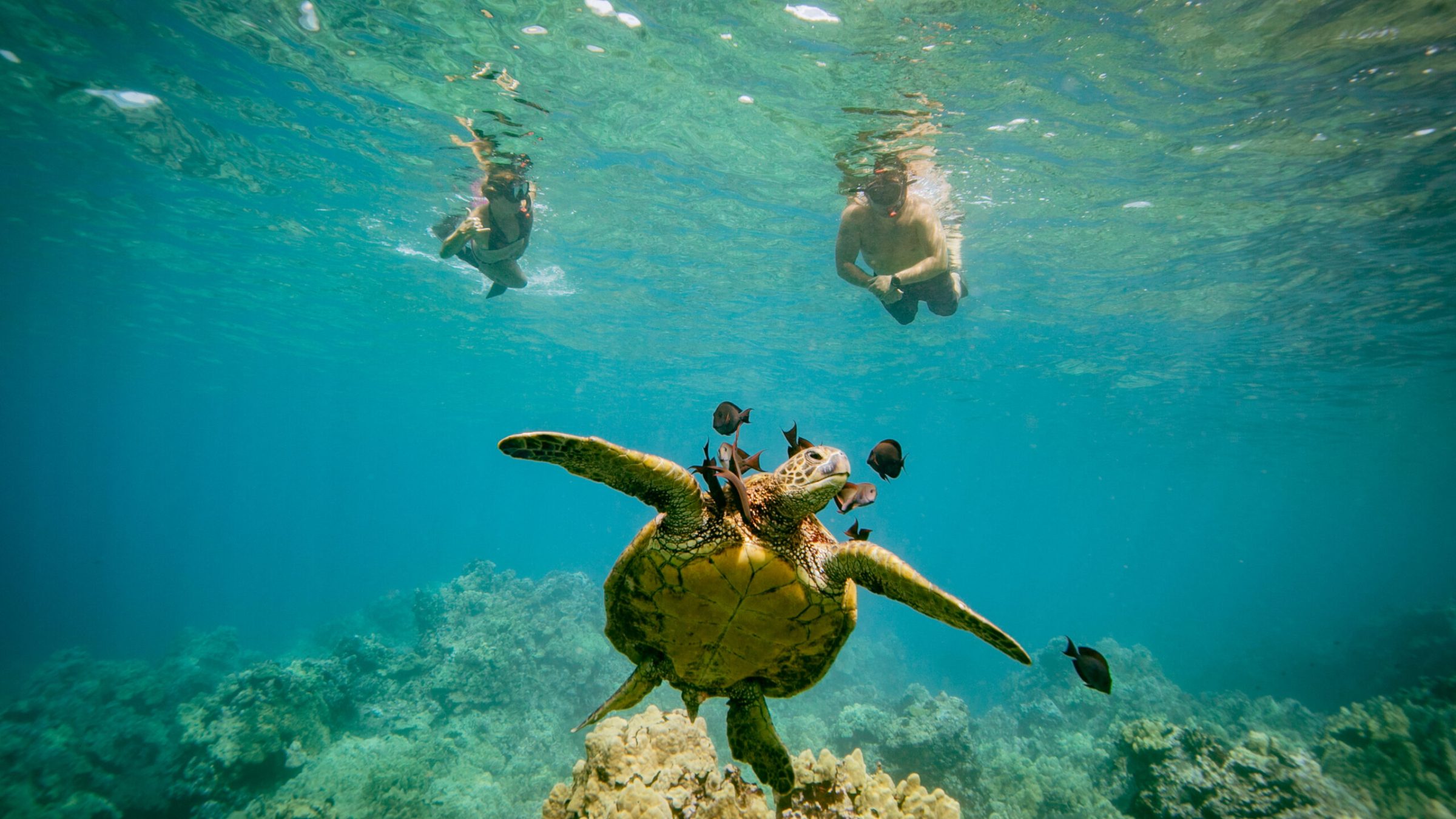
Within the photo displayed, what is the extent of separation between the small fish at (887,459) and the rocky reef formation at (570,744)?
2.23m

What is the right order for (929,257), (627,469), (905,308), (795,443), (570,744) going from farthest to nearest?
(570,744)
(929,257)
(905,308)
(795,443)
(627,469)

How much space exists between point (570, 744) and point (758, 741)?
10.9m

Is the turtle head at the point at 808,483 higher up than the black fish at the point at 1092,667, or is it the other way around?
the turtle head at the point at 808,483

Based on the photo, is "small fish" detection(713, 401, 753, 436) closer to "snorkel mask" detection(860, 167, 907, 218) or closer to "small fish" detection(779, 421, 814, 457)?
"small fish" detection(779, 421, 814, 457)

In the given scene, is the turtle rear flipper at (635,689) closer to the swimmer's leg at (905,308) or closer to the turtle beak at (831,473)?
the turtle beak at (831,473)

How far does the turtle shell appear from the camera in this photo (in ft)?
10.2

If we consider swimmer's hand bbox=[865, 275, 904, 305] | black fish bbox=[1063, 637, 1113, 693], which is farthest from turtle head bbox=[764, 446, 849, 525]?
swimmer's hand bbox=[865, 275, 904, 305]

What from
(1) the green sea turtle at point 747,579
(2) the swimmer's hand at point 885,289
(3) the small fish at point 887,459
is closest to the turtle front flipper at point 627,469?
(1) the green sea turtle at point 747,579

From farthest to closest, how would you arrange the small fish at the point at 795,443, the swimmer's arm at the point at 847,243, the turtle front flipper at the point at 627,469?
1. the swimmer's arm at the point at 847,243
2. the small fish at the point at 795,443
3. the turtle front flipper at the point at 627,469

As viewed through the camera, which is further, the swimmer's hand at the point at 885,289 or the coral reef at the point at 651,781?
the swimmer's hand at the point at 885,289

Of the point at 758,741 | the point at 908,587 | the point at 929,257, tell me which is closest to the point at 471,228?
the point at 929,257

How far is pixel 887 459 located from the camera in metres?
4.11

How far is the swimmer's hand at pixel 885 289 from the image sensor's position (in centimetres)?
775

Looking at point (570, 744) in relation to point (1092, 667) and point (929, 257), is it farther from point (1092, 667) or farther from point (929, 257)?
point (929, 257)
